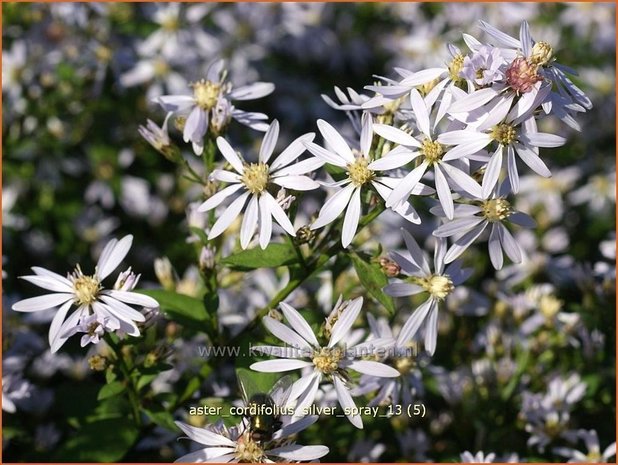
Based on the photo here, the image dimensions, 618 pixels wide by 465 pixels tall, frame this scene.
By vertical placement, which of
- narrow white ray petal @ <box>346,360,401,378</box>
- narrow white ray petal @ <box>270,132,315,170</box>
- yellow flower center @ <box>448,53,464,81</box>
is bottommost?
narrow white ray petal @ <box>346,360,401,378</box>

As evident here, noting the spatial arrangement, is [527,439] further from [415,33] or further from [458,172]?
[415,33]

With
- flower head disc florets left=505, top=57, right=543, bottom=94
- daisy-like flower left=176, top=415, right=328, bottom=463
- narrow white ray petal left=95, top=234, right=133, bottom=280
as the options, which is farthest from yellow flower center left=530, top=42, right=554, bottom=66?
narrow white ray petal left=95, top=234, right=133, bottom=280

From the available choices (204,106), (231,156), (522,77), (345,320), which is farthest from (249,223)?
(522,77)

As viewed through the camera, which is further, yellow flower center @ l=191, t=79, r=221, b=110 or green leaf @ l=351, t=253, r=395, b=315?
yellow flower center @ l=191, t=79, r=221, b=110

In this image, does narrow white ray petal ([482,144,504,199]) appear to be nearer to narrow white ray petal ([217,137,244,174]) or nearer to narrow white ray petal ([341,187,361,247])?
narrow white ray petal ([341,187,361,247])

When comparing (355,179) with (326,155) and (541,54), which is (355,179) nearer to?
(326,155)

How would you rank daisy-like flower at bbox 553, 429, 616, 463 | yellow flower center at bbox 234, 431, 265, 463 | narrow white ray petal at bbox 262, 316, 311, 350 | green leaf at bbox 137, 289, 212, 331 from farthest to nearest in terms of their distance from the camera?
1. daisy-like flower at bbox 553, 429, 616, 463
2. green leaf at bbox 137, 289, 212, 331
3. narrow white ray petal at bbox 262, 316, 311, 350
4. yellow flower center at bbox 234, 431, 265, 463

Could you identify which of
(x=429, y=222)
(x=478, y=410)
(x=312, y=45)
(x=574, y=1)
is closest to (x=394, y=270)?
(x=478, y=410)
